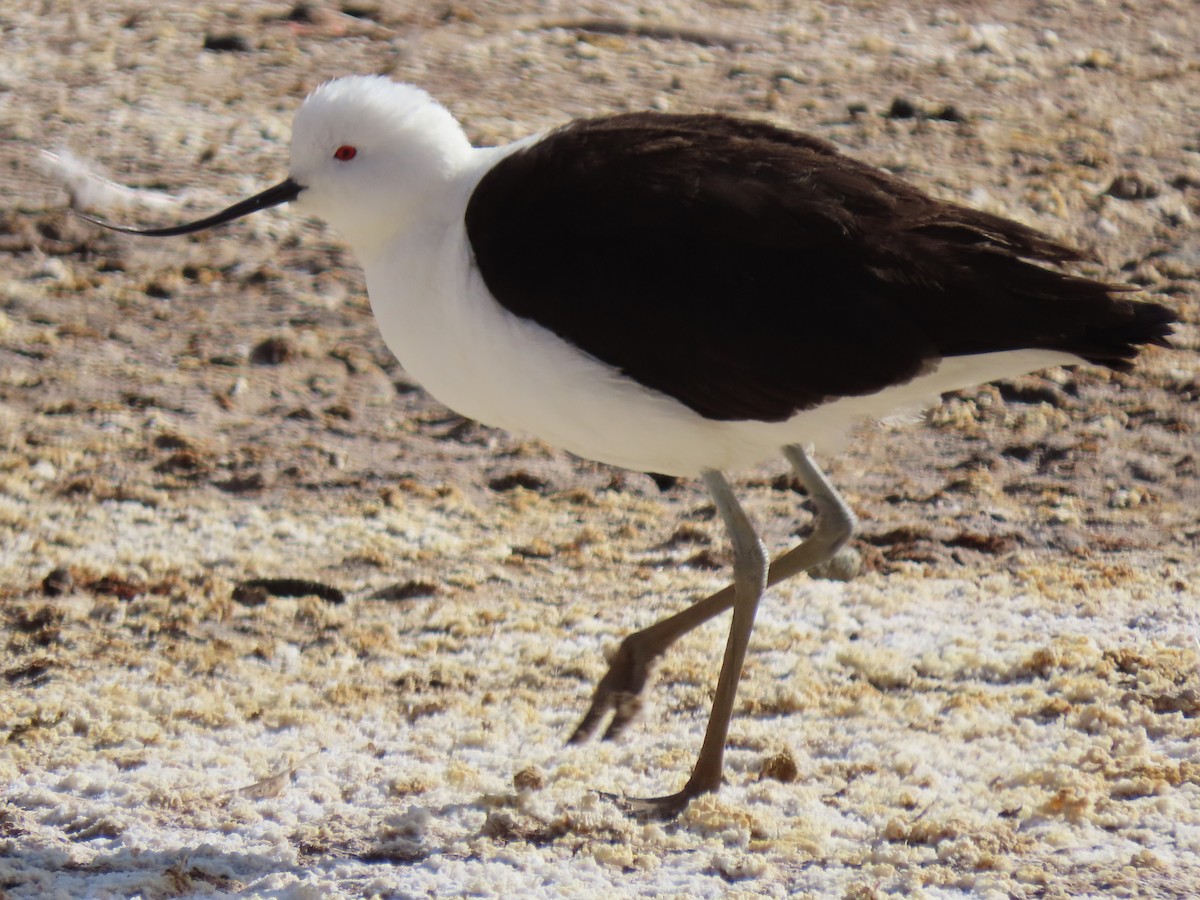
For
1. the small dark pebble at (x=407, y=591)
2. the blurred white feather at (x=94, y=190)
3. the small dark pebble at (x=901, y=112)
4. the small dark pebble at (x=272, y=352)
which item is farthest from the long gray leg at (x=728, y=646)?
the small dark pebble at (x=901, y=112)

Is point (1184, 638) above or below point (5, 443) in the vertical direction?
above

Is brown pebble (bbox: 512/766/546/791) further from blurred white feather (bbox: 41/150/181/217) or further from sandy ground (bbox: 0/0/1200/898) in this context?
blurred white feather (bbox: 41/150/181/217)

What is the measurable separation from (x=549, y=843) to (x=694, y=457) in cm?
90

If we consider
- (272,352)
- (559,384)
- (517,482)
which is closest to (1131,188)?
(517,482)

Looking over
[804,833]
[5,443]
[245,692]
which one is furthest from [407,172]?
[5,443]

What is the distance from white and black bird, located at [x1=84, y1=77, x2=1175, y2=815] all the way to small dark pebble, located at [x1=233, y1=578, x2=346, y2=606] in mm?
1067

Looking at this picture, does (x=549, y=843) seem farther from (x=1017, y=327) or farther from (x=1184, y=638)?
(x=1184, y=638)

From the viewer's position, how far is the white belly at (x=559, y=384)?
3.79 m

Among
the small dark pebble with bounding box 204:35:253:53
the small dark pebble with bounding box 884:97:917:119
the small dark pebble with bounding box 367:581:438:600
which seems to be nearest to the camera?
the small dark pebble with bounding box 367:581:438:600

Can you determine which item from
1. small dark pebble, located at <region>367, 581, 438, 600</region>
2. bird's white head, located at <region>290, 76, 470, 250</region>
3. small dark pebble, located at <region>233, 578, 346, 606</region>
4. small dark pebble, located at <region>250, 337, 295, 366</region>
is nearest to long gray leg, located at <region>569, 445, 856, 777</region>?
small dark pebble, located at <region>367, 581, 438, 600</region>

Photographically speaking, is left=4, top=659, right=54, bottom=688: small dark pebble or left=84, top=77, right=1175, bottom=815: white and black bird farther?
left=4, top=659, right=54, bottom=688: small dark pebble

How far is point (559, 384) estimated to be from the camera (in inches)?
149

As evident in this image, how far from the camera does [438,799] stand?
3.81 meters

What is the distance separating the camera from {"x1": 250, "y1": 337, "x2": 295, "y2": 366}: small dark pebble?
631 centimetres
